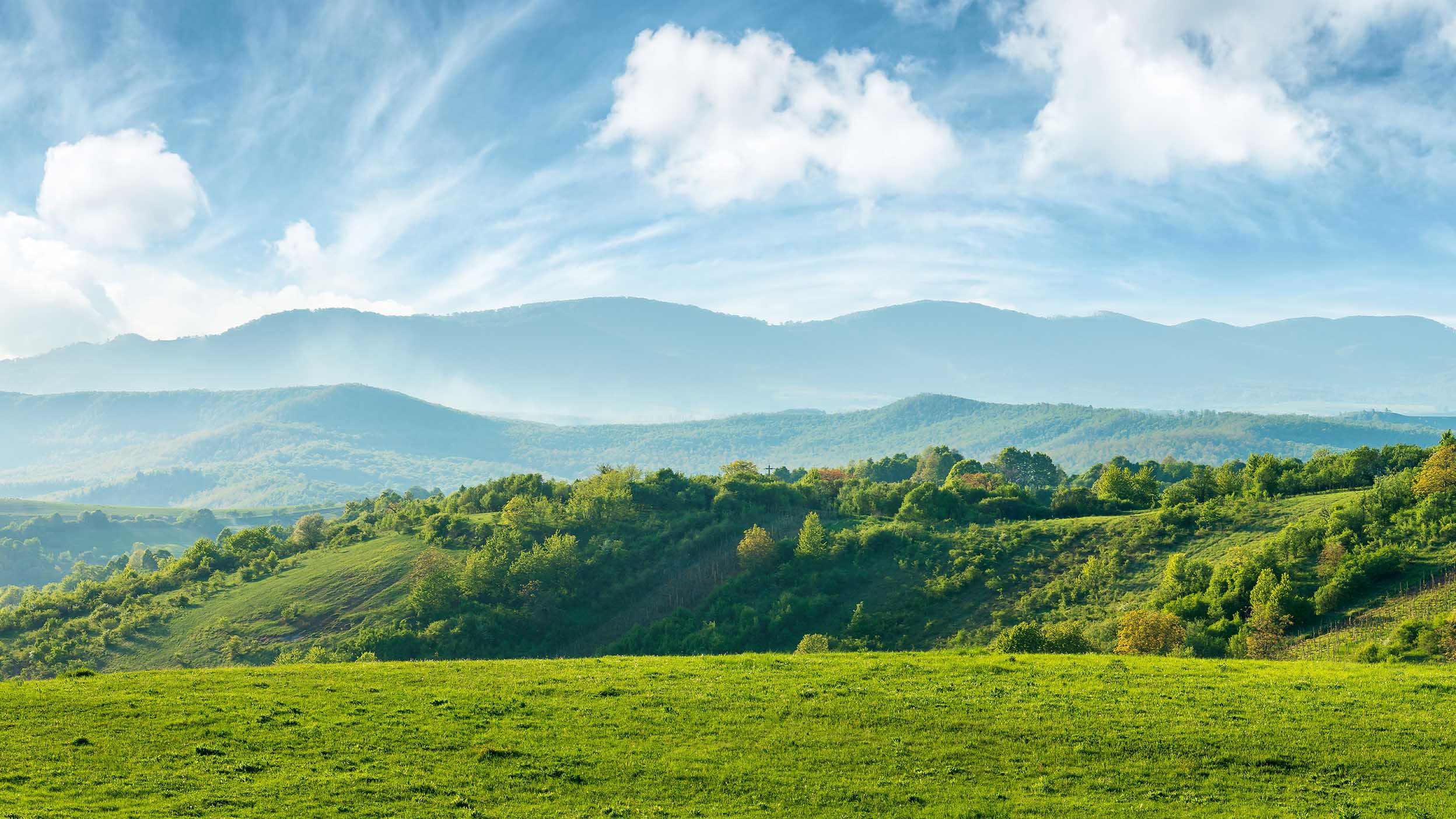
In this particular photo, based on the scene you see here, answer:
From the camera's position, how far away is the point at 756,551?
7700 centimetres

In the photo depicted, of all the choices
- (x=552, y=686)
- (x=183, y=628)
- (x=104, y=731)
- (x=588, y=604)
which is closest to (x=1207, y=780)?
(x=552, y=686)

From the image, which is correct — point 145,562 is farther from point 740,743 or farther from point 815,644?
point 740,743

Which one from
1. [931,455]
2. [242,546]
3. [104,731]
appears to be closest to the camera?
[104,731]

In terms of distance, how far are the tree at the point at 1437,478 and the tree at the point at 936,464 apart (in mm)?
80554

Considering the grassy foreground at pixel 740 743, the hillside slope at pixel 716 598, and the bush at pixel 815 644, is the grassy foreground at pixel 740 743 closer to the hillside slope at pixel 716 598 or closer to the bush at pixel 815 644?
the bush at pixel 815 644

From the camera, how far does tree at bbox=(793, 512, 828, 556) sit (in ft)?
250

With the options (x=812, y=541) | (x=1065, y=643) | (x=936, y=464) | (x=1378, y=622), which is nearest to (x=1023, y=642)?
(x=1065, y=643)

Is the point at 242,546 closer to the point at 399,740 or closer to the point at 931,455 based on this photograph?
the point at 399,740

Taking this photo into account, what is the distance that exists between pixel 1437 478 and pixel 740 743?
5418 centimetres

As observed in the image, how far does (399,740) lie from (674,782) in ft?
23.9

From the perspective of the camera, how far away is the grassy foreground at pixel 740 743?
17.9m

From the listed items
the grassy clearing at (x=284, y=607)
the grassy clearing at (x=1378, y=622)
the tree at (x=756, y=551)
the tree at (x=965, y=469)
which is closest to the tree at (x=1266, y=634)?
the grassy clearing at (x=1378, y=622)

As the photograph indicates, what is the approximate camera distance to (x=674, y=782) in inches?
749

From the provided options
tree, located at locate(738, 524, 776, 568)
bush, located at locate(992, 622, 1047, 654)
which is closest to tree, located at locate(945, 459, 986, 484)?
tree, located at locate(738, 524, 776, 568)
